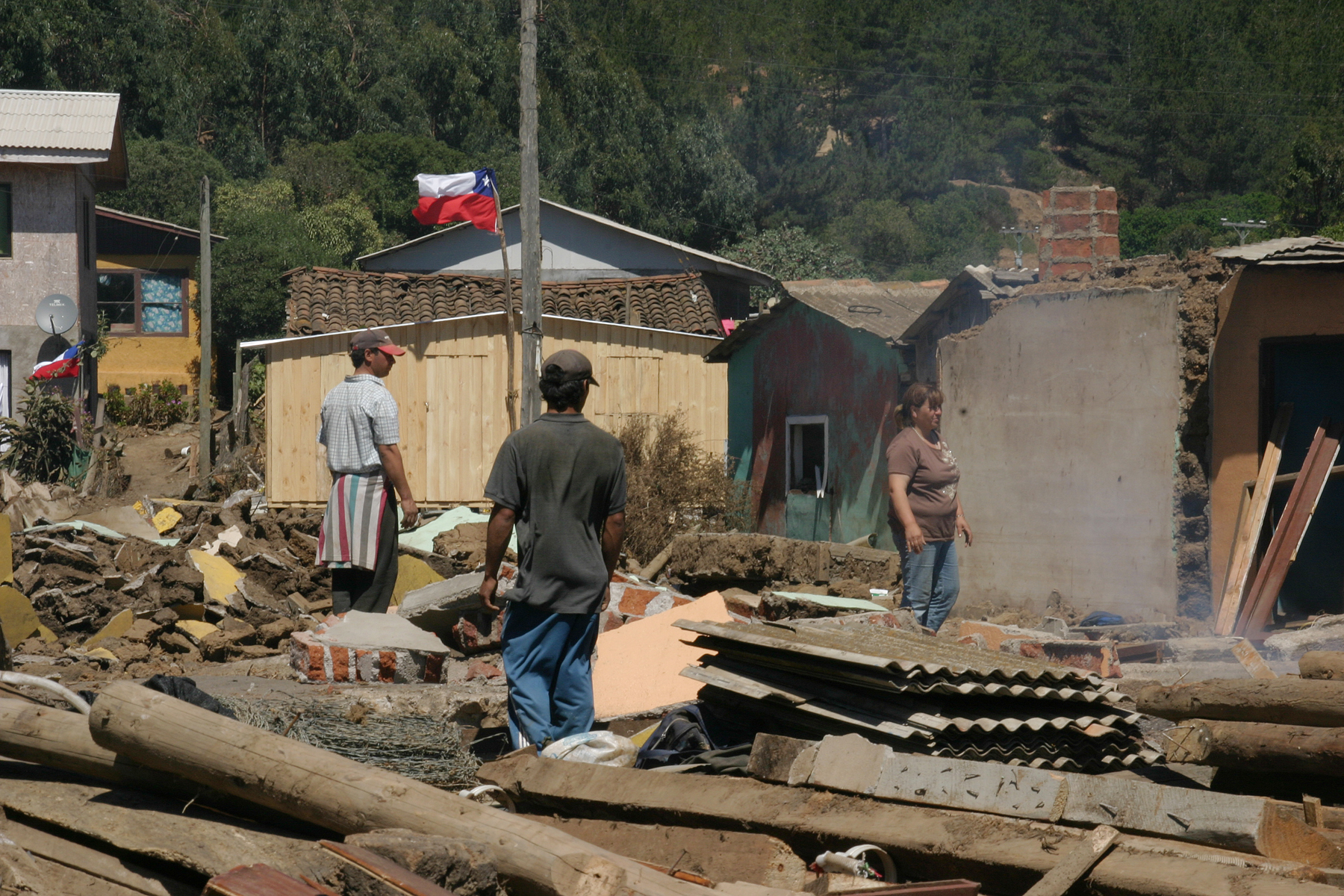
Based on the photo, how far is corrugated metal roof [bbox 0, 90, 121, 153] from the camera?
62.8ft

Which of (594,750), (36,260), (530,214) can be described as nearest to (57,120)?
(36,260)

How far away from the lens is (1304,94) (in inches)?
2087

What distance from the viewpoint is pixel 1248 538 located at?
903 cm

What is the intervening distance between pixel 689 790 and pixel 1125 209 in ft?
187

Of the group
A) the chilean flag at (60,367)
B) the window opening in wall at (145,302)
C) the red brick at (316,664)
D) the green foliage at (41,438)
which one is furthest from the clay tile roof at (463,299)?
the red brick at (316,664)

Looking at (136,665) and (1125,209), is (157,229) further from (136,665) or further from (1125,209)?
(1125,209)

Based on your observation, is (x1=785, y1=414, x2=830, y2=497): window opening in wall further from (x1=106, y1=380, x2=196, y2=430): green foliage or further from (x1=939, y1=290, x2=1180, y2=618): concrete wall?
(x1=106, y1=380, x2=196, y2=430): green foliage

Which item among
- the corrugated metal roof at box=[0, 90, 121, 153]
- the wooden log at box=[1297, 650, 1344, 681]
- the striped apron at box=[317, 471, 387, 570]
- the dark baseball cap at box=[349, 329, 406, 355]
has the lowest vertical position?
the wooden log at box=[1297, 650, 1344, 681]

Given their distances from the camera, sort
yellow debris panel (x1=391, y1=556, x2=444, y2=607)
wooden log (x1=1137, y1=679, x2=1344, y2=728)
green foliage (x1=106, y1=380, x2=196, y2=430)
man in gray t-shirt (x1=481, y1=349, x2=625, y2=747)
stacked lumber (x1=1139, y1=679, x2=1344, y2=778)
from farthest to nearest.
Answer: green foliage (x1=106, y1=380, x2=196, y2=430), yellow debris panel (x1=391, y1=556, x2=444, y2=607), man in gray t-shirt (x1=481, y1=349, x2=625, y2=747), wooden log (x1=1137, y1=679, x2=1344, y2=728), stacked lumber (x1=1139, y1=679, x2=1344, y2=778)

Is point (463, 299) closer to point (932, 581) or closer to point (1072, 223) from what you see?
point (1072, 223)

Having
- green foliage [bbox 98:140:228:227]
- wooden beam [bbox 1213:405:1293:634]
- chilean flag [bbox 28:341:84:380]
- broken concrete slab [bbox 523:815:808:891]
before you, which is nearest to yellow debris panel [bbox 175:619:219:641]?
broken concrete slab [bbox 523:815:808:891]

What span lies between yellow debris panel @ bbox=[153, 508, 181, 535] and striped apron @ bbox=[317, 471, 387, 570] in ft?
26.7

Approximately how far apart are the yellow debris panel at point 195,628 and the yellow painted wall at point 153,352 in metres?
23.5

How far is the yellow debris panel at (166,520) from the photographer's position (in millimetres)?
14289
